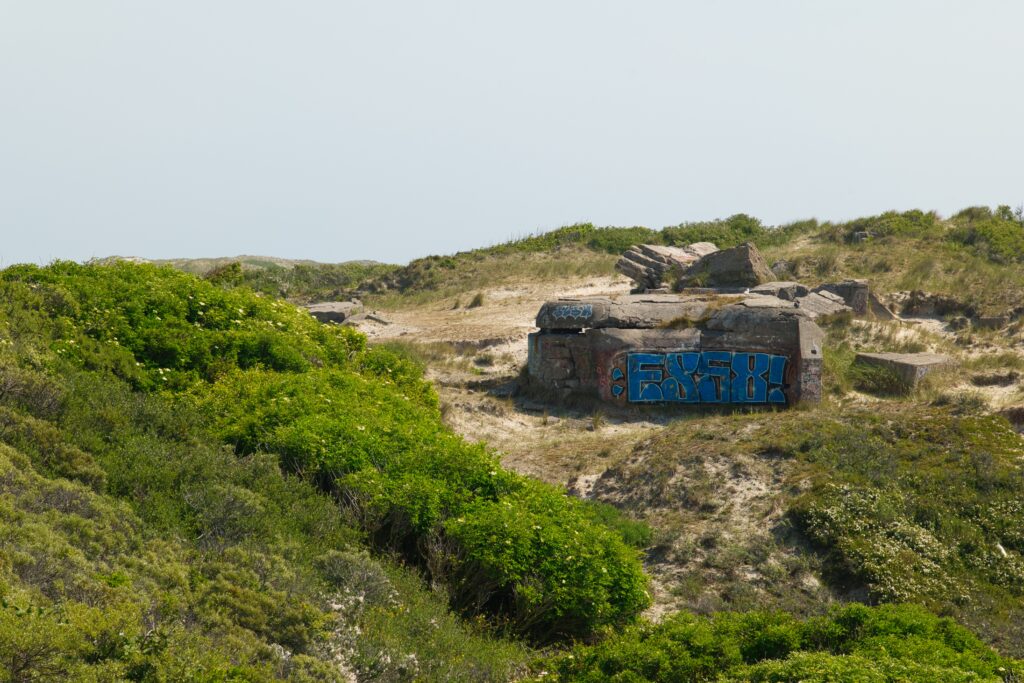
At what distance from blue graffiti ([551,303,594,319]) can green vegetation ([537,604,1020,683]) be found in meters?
12.0

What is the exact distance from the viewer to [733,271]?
26156mm

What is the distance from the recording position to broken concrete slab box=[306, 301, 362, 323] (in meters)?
28.0

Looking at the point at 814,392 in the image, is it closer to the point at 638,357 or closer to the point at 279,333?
the point at 638,357

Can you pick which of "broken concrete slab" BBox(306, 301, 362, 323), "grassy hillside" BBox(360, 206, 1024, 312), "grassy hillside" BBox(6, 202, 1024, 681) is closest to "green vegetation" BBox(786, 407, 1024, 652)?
"grassy hillside" BBox(6, 202, 1024, 681)

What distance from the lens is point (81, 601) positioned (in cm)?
569

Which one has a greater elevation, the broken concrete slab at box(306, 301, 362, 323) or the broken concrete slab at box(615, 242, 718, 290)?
the broken concrete slab at box(615, 242, 718, 290)

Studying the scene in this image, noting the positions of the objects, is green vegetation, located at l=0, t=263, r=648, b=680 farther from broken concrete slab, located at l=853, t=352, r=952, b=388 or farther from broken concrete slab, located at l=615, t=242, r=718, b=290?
broken concrete slab, located at l=615, t=242, r=718, b=290

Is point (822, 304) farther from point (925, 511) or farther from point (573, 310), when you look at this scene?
point (925, 511)

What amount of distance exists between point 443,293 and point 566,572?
83.3 ft

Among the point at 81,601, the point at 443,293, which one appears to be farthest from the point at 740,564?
the point at 443,293

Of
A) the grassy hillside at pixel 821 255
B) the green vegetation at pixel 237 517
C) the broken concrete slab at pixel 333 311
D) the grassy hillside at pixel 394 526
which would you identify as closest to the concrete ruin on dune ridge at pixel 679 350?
the grassy hillside at pixel 394 526

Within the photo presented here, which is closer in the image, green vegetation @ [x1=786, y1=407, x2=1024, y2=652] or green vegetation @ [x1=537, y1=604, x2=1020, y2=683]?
green vegetation @ [x1=537, y1=604, x2=1020, y2=683]

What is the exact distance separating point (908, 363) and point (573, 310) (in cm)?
623

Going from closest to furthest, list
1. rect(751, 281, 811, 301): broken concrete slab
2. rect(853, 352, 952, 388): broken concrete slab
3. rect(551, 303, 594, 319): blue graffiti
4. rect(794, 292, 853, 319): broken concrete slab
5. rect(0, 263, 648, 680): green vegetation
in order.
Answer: rect(0, 263, 648, 680): green vegetation → rect(853, 352, 952, 388): broken concrete slab → rect(551, 303, 594, 319): blue graffiti → rect(794, 292, 853, 319): broken concrete slab → rect(751, 281, 811, 301): broken concrete slab
